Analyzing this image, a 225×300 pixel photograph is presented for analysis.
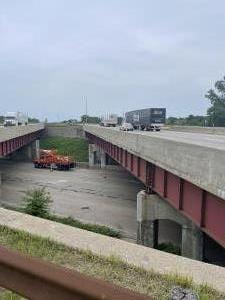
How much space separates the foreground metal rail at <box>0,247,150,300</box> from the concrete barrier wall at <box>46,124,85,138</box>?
109 m

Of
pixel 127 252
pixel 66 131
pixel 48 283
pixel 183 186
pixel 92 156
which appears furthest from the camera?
pixel 66 131

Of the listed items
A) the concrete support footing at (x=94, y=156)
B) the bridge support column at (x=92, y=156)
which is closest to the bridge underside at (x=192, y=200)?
the concrete support footing at (x=94, y=156)

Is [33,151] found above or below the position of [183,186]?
below

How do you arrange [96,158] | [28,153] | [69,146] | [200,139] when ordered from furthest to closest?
[69,146], [28,153], [96,158], [200,139]

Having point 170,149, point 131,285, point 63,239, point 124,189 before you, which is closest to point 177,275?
point 131,285

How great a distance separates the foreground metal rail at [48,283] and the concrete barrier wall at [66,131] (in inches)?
4283

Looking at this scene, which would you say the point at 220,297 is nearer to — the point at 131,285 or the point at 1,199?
the point at 131,285

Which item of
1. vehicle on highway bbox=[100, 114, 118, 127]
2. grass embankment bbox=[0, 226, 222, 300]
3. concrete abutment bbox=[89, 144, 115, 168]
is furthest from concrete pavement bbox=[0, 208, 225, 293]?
vehicle on highway bbox=[100, 114, 118, 127]

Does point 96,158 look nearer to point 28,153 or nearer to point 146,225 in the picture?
point 28,153

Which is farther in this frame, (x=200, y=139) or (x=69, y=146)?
(x=69, y=146)

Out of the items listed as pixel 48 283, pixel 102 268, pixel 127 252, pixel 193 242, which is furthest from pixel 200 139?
pixel 48 283

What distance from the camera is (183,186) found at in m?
18.7

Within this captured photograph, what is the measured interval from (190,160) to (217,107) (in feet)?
365

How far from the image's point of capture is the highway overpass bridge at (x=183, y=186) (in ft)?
44.8
